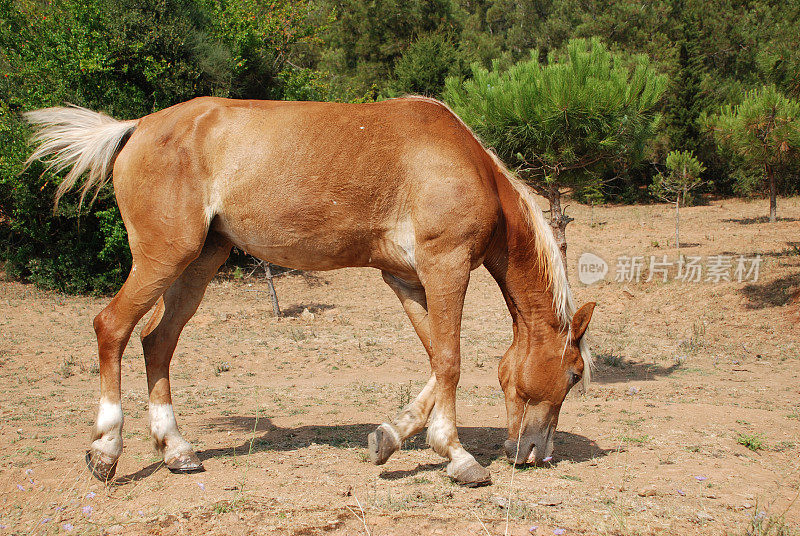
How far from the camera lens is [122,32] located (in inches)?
512

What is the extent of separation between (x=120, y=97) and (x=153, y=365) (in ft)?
35.5

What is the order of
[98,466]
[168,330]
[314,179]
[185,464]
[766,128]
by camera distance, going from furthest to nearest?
[766,128], [168,330], [185,464], [314,179], [98,466]

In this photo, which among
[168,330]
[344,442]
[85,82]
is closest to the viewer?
[168,330]

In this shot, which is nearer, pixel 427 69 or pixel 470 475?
pixel 470 475

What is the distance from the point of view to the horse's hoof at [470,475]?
3.82 m

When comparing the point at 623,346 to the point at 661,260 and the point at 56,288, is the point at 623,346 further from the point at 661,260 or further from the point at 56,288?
the point at 56,288

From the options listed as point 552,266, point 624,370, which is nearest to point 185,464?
point 552,266

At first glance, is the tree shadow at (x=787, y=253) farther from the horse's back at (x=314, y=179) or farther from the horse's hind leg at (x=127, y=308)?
the horse's hind leg at (x=127, y=308)

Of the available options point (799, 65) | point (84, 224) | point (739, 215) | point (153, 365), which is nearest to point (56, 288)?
point (84, 224)

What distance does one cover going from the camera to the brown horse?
395 centimetres

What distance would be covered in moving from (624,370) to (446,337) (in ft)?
18.8

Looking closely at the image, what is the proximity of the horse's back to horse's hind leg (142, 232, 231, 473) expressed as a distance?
48 centimetres

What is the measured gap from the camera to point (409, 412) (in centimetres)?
415

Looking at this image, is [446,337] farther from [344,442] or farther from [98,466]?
[98,466]
